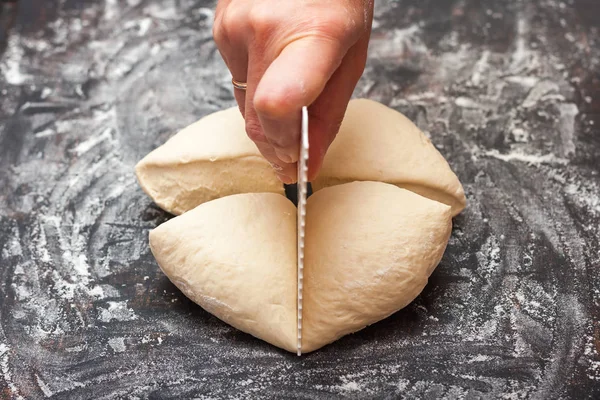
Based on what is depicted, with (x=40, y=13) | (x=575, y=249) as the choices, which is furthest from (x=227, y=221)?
(x=40, y=13)

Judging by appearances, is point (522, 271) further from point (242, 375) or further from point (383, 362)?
point (242, 375)

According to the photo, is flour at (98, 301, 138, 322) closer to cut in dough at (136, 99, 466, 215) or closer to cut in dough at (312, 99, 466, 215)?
cut in dough at (136, 99, 466, 215)

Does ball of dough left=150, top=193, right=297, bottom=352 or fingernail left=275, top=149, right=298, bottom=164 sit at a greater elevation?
fingernail left=275, top=149, right=298, bottom=164

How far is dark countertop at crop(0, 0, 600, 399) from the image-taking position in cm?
129

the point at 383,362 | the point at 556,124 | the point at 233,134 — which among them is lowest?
the point at 383,362

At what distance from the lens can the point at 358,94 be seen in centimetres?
200

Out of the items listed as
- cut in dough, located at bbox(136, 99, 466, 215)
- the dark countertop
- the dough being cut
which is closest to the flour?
the dark countertop

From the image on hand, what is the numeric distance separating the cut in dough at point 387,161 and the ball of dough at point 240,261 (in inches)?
6.6

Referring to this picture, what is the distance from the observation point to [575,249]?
5.00 feet

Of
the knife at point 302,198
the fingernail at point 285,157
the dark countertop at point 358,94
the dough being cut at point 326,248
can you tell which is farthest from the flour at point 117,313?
the fingernail at point 285,157

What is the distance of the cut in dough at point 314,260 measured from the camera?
1.29 m

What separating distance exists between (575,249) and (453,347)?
0.43 metres

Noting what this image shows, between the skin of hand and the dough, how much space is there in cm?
16

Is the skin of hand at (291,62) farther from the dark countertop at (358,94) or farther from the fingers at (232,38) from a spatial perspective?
the dark countertop at (358,94)
